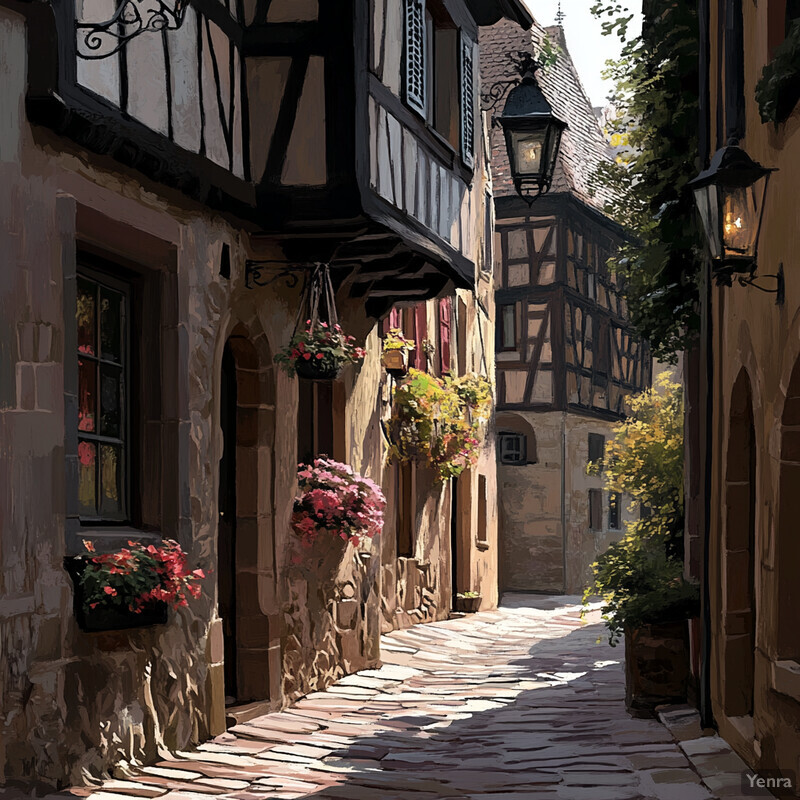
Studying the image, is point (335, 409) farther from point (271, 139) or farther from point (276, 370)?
point (271, 139)

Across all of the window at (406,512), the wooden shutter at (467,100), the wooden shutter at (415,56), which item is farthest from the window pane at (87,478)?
the window at (406,512)

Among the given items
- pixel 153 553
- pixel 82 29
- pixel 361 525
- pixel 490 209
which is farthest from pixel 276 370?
pixel 490 209

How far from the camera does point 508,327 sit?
92.4 ft

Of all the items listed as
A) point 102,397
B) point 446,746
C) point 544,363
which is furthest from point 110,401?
point 544,363

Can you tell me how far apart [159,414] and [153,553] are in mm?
1074

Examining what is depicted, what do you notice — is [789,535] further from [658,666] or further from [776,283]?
[658,666]

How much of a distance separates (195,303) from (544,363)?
64.3 ft

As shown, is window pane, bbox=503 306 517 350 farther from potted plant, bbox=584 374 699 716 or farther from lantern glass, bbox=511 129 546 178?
A: potted plant, bbox=584 374 699 716

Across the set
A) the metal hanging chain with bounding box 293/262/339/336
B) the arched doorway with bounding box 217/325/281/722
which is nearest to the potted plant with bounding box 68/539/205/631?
the arched doorway with bounding box 217/325/281/722

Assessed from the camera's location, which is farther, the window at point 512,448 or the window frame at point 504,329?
the window at point 512,448

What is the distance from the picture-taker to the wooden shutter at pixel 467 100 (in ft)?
40.9

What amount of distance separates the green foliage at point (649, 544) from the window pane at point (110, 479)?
354 cm

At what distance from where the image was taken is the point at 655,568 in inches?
392

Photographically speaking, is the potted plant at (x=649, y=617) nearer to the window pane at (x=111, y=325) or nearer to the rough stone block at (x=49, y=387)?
the window pane at (x=111, y=325)
